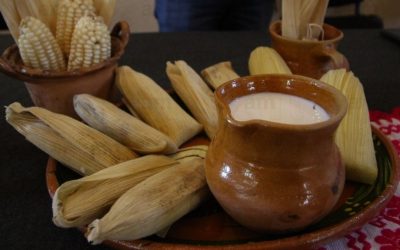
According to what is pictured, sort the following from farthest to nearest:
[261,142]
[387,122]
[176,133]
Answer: [387,122]
[176,133]
[261,142]

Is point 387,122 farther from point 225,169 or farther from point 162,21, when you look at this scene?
point 162,21

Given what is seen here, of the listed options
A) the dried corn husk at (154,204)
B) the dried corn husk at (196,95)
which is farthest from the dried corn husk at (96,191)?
the dried corn husk at (196,95)

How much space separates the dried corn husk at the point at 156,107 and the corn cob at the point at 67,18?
0.28 feet

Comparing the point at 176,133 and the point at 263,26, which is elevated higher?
the point at 176,133

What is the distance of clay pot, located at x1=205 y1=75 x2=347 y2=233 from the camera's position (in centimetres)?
33

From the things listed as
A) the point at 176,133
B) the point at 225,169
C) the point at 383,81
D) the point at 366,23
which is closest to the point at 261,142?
the point at 225,169

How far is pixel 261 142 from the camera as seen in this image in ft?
1.10

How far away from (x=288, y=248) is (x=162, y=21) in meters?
0.92

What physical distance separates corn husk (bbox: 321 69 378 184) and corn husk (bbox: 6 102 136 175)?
0.23m

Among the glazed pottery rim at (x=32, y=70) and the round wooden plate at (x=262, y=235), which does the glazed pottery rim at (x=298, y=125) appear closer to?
the round wooden plate at (x=262, y=235)

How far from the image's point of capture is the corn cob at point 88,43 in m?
0.56

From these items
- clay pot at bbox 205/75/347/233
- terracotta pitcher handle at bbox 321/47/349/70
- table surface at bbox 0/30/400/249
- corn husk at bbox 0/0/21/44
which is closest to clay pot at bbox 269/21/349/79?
terracotta pitcher handle at bbox 321/47/349/70

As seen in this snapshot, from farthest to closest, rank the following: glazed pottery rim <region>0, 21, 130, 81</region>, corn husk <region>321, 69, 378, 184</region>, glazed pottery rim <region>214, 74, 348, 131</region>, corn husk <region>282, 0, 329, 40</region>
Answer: corn husk <region>282, 0, 329, 40</region>, glazed pottery rim <region>0, 21, 130, 81</region>, corn husk <region>321, 69, 378, 184</region>, glazed pottery rim <region>214, 74, 348, 131</region>

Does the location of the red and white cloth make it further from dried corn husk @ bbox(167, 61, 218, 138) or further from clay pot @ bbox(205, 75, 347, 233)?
dried corn husk @ bbox(167, 61, 218, 138)
